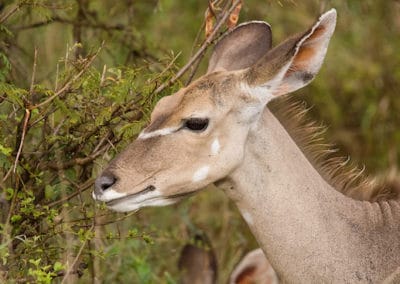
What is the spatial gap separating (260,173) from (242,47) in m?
0.96

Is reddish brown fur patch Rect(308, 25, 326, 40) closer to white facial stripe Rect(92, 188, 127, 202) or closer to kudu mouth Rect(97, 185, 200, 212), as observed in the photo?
kudu mouth Rect(97, 185, 200, 212)

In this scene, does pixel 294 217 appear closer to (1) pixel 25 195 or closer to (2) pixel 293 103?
(2) pixel 293 103

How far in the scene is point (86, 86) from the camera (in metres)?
6.76

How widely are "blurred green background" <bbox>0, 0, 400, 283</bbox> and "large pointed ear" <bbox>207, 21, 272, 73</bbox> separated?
0.29 meters

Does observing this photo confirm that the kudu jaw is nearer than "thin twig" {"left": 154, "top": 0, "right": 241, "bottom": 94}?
Yes

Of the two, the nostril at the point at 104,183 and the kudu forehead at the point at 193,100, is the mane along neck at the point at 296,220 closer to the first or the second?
the kudu forehead at the point at 193,100

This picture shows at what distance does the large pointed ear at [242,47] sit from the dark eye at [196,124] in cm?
64

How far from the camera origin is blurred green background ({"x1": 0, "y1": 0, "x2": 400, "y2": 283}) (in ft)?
22.4

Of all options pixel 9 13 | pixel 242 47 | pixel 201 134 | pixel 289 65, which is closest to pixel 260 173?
pixel 201 134

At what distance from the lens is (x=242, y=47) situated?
7020mm

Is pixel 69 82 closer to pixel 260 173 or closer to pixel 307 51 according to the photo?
pixel 260 173

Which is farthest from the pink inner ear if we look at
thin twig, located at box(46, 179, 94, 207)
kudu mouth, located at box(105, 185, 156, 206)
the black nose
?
thin twig, located at box(46, 179, 94, 207)

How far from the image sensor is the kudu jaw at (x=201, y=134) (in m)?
6.26

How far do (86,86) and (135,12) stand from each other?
11.8ft
